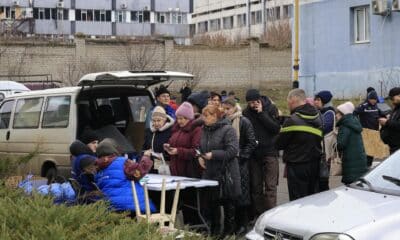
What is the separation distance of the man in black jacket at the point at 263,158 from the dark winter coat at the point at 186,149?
947 mm

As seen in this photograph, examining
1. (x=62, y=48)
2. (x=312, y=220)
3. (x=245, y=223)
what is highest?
(x=62, y=48)

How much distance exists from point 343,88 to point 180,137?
20258mm

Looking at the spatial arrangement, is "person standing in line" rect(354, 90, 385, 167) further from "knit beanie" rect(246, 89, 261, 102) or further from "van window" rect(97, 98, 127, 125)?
"knit beanie" rect(246, 89, 261, 102)

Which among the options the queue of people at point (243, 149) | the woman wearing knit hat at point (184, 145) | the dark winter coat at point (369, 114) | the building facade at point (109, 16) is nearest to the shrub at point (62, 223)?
the queue of people at point (243, 149)

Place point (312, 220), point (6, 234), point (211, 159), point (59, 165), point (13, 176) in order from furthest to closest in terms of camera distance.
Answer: point (59, 165), point (211, 159), point (13, 176), point (312, 220), point (6, 234)

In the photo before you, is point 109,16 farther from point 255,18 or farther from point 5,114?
point 5,114

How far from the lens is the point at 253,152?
945 centimetres

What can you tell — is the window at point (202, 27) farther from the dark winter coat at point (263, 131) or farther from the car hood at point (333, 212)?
the car hood at point (333, 212)

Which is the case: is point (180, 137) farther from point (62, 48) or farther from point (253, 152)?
point (62, 48)

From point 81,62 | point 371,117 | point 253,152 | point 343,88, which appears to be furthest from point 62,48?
point 253,152

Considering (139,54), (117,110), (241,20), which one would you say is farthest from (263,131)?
(241,20)

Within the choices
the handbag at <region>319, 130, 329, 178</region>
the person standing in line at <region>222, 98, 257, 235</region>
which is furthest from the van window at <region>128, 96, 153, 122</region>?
the handbag at <region>319, 130, 329, 178</region>

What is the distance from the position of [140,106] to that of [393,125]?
3951 mm

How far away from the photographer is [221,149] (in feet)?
27.6
